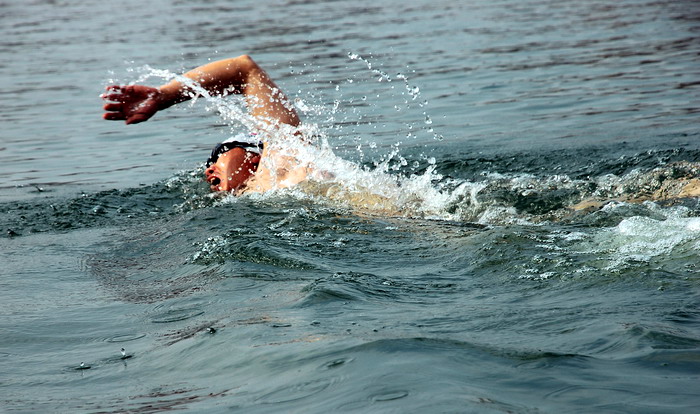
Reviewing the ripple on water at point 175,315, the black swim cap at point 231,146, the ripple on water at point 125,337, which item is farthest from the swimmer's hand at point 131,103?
the ripple on water at point 125,337

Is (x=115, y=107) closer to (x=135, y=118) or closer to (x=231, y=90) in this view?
(x=135, y=118)

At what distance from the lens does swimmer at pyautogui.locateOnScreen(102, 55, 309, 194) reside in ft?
20.9

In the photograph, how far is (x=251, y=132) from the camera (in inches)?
265

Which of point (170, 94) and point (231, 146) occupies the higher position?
point (170, 94)

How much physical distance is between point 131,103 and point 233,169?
38.6 inches

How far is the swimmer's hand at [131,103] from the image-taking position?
5902mm

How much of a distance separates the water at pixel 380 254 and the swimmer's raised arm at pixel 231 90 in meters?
0.26

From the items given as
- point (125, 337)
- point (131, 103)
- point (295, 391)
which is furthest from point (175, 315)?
point (131, 103)

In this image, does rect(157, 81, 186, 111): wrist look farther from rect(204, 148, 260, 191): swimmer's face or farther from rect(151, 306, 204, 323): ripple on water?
rect(151, 306, 204, 323): ripple on water

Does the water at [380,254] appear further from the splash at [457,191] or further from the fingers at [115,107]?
the fingers at [115,107]

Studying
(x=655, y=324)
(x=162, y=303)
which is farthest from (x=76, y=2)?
(x=655, y=324)

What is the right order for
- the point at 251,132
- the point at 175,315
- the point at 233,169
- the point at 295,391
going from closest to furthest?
the point at 295,391, the point at 175,315, the point at 233,169, the point at 251,132

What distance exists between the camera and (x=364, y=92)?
1210 centimetres

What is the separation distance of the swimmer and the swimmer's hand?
0.20 feet
